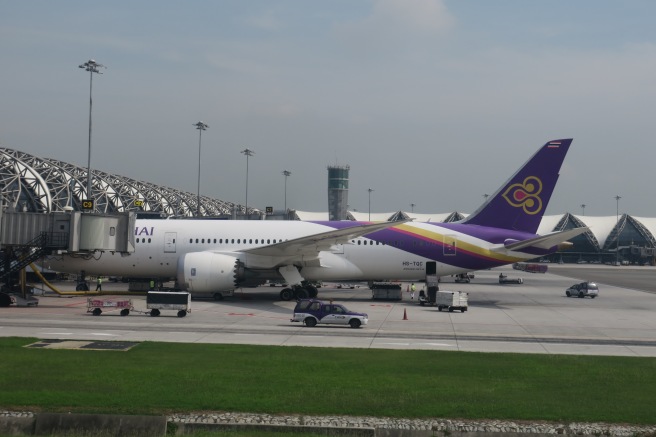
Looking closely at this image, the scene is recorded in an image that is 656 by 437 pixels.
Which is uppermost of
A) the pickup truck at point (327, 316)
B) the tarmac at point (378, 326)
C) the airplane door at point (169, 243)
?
the airplane door at point (169, 243)

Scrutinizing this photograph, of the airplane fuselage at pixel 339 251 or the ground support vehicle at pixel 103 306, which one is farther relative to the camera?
the airplane fuselage at pixel 339 251

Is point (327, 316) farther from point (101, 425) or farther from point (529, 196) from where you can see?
point (529, 196)

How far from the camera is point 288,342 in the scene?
32469 mm

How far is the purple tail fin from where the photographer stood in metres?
55.5

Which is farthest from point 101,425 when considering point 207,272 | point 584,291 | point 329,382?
point 584,291

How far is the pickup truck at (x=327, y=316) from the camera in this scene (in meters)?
39.0

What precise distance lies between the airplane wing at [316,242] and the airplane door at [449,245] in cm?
518

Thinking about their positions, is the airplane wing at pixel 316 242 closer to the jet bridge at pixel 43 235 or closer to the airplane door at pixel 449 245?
the airplane door at pixel 449 245

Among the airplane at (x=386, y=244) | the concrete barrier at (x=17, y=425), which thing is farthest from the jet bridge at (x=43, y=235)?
the concrete barrier at (x=17, y=425)

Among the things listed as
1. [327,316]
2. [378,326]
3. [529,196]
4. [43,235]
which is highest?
[529,196]

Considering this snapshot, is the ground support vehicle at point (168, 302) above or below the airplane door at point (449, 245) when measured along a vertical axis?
below

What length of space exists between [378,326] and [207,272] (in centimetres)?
1613

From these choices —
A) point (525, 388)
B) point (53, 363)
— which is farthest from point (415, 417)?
point (53, 363)

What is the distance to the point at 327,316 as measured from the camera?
39188 millimetres
